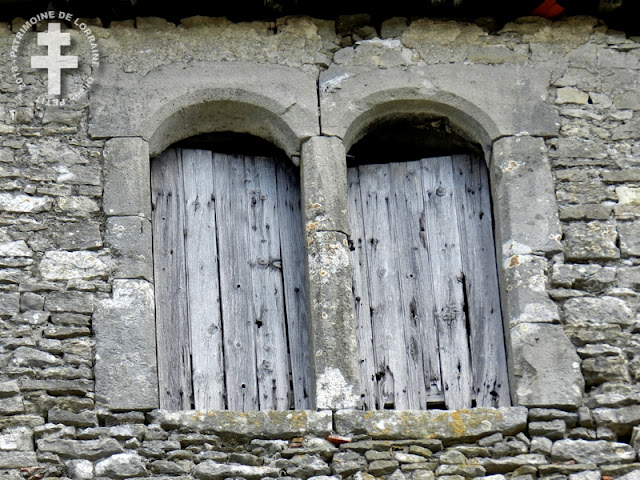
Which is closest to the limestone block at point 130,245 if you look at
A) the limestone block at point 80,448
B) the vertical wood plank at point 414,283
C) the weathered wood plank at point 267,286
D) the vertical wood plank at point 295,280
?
the weathered wood plank at point 267,286

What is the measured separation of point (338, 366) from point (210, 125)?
154cm

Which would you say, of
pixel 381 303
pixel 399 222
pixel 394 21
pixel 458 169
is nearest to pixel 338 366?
pixel 381 303

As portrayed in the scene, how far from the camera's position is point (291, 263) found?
21.8ft

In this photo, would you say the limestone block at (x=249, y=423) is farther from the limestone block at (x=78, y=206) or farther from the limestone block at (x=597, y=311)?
the limestone block at (x=597, y=311)

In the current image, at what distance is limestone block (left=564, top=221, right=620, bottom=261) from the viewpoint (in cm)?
646

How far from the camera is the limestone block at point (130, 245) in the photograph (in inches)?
248

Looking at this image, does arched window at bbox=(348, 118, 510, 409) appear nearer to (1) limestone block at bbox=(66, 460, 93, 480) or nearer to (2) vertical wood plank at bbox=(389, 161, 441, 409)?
(2) vertical wood plank at bbox=(389, 161, 441, 409)

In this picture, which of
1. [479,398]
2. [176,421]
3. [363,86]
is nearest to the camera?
[176,421]

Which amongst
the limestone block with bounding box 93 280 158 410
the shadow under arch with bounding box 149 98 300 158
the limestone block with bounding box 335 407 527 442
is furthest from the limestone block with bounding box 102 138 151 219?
the limestone block with bounding box 335 407 527 442

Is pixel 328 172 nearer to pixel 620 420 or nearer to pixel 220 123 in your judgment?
pixel 220 123

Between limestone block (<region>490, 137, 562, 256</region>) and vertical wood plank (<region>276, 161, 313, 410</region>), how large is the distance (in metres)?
1.02

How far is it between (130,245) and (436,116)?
1.77 metres

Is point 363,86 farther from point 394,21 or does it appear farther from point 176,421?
point 176,421

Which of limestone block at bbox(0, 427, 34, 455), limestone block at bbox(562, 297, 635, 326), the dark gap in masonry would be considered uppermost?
the dark gap in masonry
